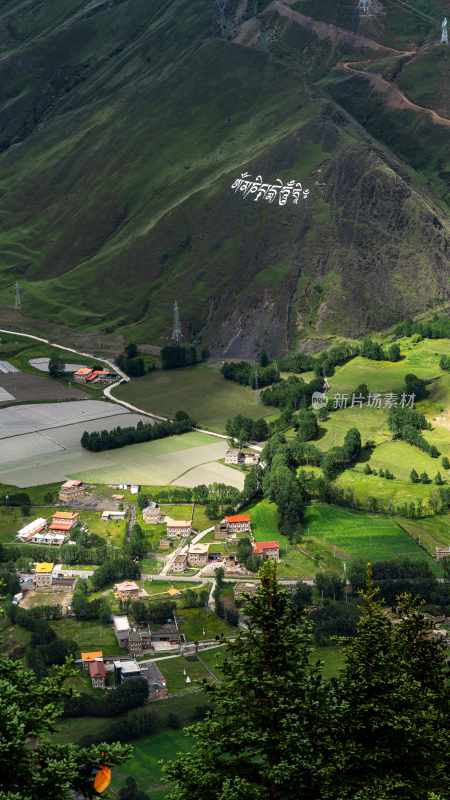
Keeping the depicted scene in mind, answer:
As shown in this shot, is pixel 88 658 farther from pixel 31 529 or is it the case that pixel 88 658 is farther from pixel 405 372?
pixel 405 372

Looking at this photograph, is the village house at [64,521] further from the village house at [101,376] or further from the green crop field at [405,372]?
the village house at [101,376]

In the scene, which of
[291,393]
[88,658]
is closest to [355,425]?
[291,393]

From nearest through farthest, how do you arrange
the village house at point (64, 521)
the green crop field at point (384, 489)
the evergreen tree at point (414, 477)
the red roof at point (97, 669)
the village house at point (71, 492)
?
1. the red roof at point (97, 669)
2. the village house at point (64, 521)
3. the green crop field at point (384, 489)
4. the village house at point (71, 492)
5. the evergreen tree at point (414, 477)

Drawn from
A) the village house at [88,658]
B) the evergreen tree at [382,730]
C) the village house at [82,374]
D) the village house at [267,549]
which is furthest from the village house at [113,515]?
the evergreen tree at [382,730]

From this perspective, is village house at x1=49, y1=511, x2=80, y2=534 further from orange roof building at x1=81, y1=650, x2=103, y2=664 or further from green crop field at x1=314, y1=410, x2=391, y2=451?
green crop field at x1=314, y1=410, x2=391, y2=451

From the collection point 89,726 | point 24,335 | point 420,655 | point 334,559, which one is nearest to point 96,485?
point 334,559
